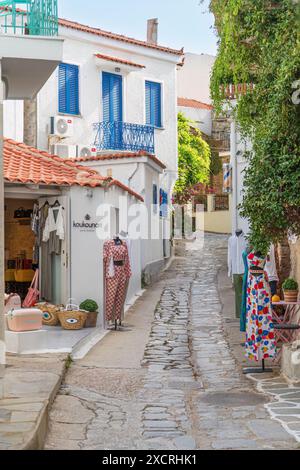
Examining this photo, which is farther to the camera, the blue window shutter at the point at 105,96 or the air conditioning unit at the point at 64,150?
the blue window shutter at the point at 105,96

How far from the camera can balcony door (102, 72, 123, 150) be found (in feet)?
86.5

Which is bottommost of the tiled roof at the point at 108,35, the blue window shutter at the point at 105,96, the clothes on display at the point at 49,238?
the clothes on display at the point at 49,238

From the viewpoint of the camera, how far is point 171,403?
980cm

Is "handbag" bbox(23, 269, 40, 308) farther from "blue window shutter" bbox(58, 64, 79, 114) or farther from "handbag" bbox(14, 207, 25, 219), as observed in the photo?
"blue window shutter" bbox(58, 64, 79, 114)

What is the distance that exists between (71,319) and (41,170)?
352cm

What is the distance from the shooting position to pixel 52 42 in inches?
437

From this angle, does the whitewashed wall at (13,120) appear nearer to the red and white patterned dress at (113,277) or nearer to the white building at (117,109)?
the white building at (117,109)

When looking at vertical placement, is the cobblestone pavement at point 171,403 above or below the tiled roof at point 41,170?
below

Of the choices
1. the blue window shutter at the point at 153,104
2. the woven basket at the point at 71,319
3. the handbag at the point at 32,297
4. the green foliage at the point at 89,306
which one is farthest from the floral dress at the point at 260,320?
the blue window shutter at the point at 153,104

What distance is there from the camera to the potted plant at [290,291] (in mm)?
14141

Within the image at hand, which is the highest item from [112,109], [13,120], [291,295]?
[112,109]

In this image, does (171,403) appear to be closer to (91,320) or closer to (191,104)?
(91,320)

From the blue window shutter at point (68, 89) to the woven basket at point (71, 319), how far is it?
11.8 m

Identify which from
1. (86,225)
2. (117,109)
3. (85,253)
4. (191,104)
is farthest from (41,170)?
(191,104)
